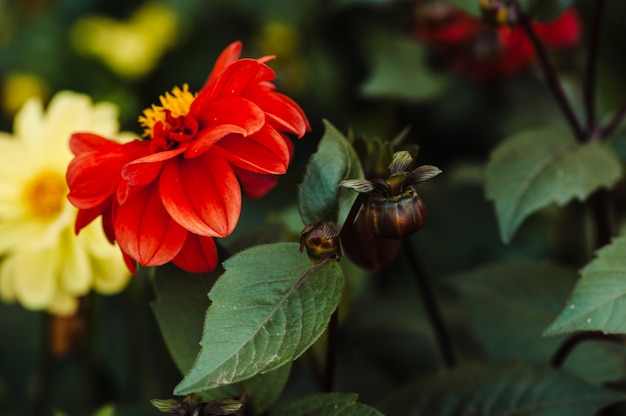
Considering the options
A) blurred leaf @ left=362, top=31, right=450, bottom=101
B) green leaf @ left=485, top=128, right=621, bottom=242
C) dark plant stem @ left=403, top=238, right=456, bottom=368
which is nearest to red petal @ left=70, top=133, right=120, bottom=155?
dark plant stem @ left=403, top=238, right=456, bottom=368

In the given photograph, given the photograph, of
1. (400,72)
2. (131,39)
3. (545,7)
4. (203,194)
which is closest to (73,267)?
(203,194)

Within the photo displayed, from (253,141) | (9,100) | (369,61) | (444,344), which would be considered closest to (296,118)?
(253,141)

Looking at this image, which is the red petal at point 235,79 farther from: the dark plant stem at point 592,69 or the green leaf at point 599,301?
the dark plant stem at point 592,69

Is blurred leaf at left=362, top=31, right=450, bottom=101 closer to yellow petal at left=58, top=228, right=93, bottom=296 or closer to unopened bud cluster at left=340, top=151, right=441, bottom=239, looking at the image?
yellow petal at left=58, top=228, right=93, bottom=296

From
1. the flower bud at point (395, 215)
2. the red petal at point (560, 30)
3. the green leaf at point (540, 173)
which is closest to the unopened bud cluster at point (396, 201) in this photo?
the flower bud at point (395, 215)

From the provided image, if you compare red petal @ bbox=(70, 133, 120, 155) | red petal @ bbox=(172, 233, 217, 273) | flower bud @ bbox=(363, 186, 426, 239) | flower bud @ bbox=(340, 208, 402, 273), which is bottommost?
flower bud @ bbox=(340, 208, 402, 273)
